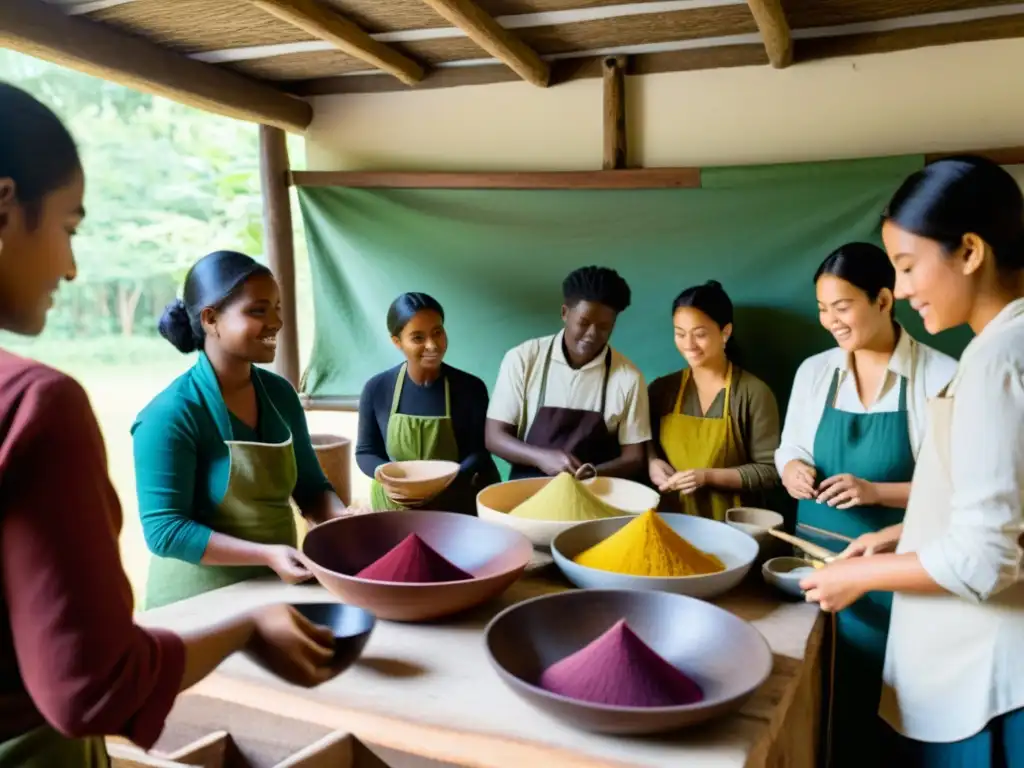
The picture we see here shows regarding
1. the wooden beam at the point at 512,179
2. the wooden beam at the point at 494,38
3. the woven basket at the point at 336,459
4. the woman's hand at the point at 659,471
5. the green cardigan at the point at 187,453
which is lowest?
the woven basket at the point at 336,459

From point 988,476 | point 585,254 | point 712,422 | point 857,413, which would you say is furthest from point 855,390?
point 585,254

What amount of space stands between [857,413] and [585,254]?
1552mm

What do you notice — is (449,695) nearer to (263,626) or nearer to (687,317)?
(263,626)

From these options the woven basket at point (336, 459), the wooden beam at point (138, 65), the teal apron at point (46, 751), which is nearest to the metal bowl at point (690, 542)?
the teal apron at point (46, 751)

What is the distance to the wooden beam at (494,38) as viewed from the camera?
2.48m

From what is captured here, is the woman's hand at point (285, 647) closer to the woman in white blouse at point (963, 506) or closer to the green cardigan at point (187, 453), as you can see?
the green cardigan at point (187, 453)

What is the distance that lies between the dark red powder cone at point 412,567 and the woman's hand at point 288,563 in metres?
0.19

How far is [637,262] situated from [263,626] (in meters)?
2.62

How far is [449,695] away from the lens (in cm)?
113

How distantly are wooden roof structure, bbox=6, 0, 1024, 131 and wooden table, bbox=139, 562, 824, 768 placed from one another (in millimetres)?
1952

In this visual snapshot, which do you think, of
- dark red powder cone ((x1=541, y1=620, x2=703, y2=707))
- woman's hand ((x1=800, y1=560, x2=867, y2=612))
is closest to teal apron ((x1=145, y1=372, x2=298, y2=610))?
dark red powder cone ((x1=541, y1=620, x2=703, y2=707))

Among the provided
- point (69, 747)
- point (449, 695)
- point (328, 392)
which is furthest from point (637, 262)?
point (69, 747)

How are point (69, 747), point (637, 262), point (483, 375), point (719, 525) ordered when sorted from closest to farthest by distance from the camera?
1. point (69, 747)
2. point (719, 525)
3. point (637, 262)
4. point (483, 375)

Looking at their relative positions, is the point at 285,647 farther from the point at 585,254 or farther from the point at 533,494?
the point at 585,254
